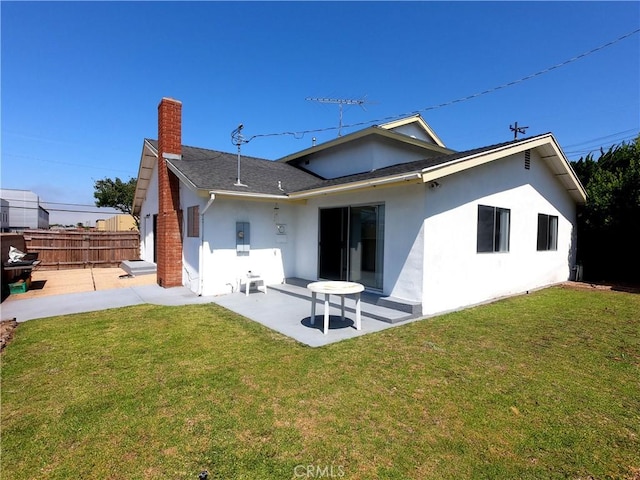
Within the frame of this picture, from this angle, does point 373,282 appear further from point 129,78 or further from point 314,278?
point 129,78

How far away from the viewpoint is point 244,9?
977cm

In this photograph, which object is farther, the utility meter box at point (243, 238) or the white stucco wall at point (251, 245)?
the utility meter box at point (243, 238)

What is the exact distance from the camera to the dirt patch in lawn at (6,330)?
16.3 ft

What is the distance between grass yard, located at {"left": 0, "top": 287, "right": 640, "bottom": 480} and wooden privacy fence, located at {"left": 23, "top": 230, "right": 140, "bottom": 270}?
36.4 ft

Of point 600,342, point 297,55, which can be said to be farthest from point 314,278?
point 297,55

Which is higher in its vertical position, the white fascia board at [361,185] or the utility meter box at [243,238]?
the white fascia board at [361,185]

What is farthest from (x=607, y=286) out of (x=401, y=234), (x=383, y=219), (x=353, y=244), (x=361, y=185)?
(x=361, y=185)

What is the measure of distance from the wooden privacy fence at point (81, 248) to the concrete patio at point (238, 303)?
4145 mm

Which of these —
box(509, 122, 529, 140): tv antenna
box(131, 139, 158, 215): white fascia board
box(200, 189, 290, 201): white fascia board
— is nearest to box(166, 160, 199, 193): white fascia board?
box(200, 189, 290, 201): white fascia board

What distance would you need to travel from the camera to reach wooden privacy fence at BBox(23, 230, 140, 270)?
46.2 feet

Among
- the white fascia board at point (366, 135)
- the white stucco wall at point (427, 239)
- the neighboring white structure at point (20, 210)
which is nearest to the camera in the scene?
the white stucco wall at point (427, 239)

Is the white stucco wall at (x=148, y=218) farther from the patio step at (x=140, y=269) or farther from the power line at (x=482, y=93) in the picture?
the power line at (x=482, y=93)

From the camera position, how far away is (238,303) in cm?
780
